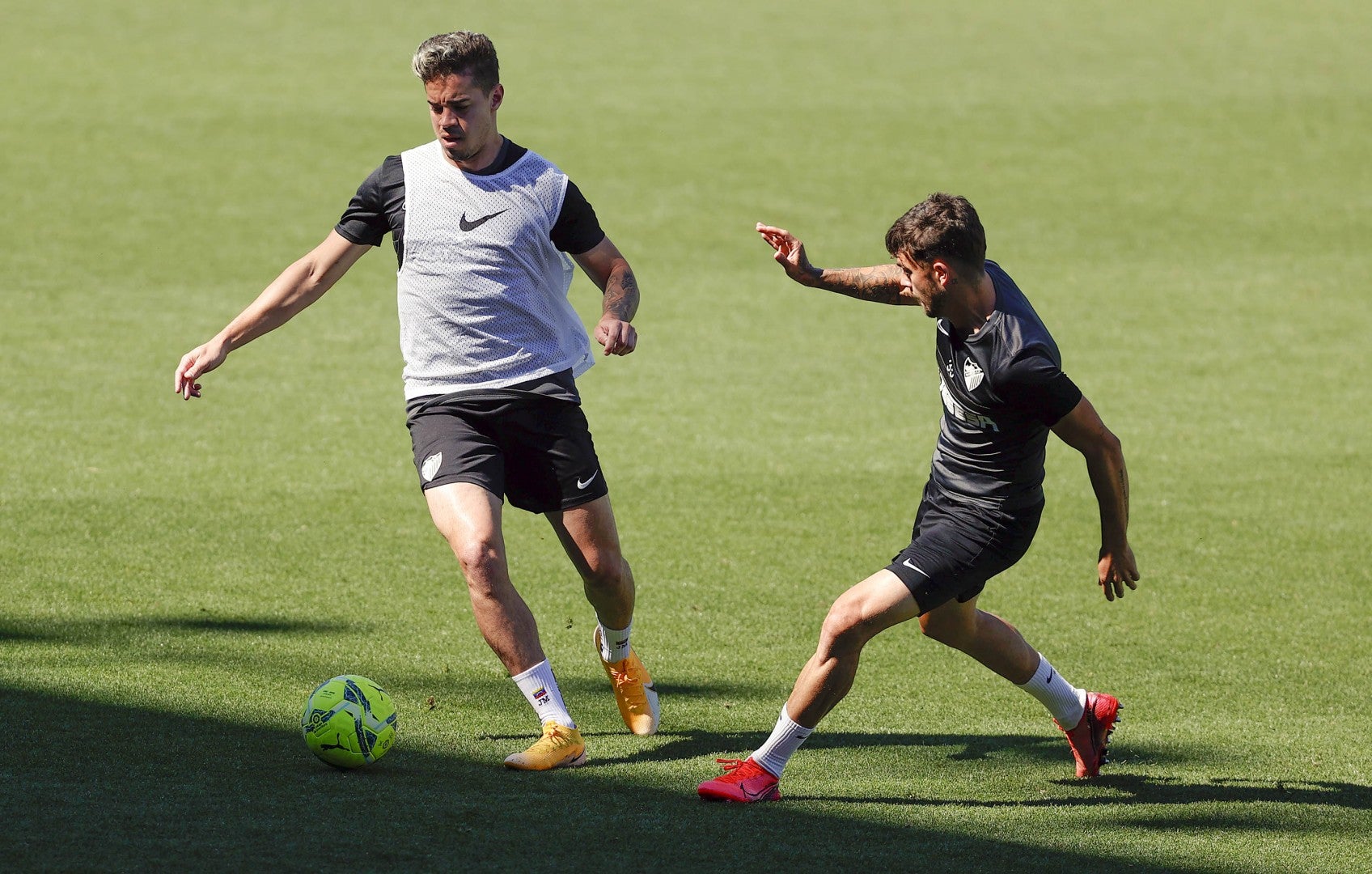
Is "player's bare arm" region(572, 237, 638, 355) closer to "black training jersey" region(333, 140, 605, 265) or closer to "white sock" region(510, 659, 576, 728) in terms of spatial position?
"black training jersey" region(333, 140, 605, 265)

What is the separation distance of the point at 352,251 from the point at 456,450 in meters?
0.89

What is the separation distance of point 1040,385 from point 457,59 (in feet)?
7.54

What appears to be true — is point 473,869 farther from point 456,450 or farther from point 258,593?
point 258,593

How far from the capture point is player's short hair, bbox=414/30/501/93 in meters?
5.54

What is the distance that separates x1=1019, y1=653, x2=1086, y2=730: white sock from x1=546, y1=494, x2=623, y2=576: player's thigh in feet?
5.14

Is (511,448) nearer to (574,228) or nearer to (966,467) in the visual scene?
(574,228)

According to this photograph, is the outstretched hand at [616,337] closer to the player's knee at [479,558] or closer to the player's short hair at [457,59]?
the player's knee at [479,558]

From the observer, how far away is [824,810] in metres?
5.12

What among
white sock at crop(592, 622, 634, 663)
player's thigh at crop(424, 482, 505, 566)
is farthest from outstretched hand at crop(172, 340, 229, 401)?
white sock at crop(592, 622, 634, 663)

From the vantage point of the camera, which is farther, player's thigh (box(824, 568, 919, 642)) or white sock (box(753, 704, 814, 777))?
white sock (box(753, 704, 814, 777))

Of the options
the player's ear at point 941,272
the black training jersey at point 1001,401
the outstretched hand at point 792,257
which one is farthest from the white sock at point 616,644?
the player's ear at point 941,272

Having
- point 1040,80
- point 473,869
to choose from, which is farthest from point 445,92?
point 1040,80

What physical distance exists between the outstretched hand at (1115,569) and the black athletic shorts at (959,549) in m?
0.25

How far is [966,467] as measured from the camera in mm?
5355
